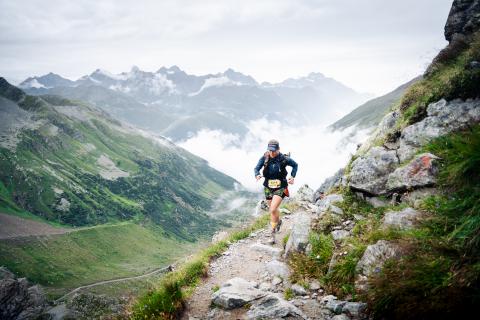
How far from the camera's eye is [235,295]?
1077 cm

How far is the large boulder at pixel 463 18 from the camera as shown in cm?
1933

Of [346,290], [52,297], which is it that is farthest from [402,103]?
[52,297]

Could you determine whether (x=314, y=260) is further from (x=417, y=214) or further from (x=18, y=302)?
(x=18, y=302)

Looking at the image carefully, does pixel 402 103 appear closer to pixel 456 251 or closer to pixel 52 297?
pixel 456 251

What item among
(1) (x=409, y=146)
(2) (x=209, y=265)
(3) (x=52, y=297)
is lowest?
(3) (x=52, y=297)

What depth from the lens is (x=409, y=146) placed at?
46.9ft

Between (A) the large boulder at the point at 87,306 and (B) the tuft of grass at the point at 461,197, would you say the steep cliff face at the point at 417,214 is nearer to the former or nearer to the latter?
(B) the tuft of grass at the point at 461,197

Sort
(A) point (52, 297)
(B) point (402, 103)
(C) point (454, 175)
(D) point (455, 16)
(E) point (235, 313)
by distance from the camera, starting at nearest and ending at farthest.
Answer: (C) point (454, 175) → (E) point (235, 313) → (B) point (402, 103) → (D) point (455, 16) → (A) point (52, 297)

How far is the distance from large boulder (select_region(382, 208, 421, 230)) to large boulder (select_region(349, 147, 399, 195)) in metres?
2.91

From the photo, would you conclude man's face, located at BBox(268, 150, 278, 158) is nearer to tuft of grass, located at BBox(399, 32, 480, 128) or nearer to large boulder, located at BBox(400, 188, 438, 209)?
large boulder, located at BBox(400, 188, 438, 209)

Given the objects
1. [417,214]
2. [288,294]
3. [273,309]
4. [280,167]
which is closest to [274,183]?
[280,167]

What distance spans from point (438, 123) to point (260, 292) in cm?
1002

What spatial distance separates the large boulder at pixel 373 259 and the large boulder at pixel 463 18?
16.5 m

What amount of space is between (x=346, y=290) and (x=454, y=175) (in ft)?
14.7
